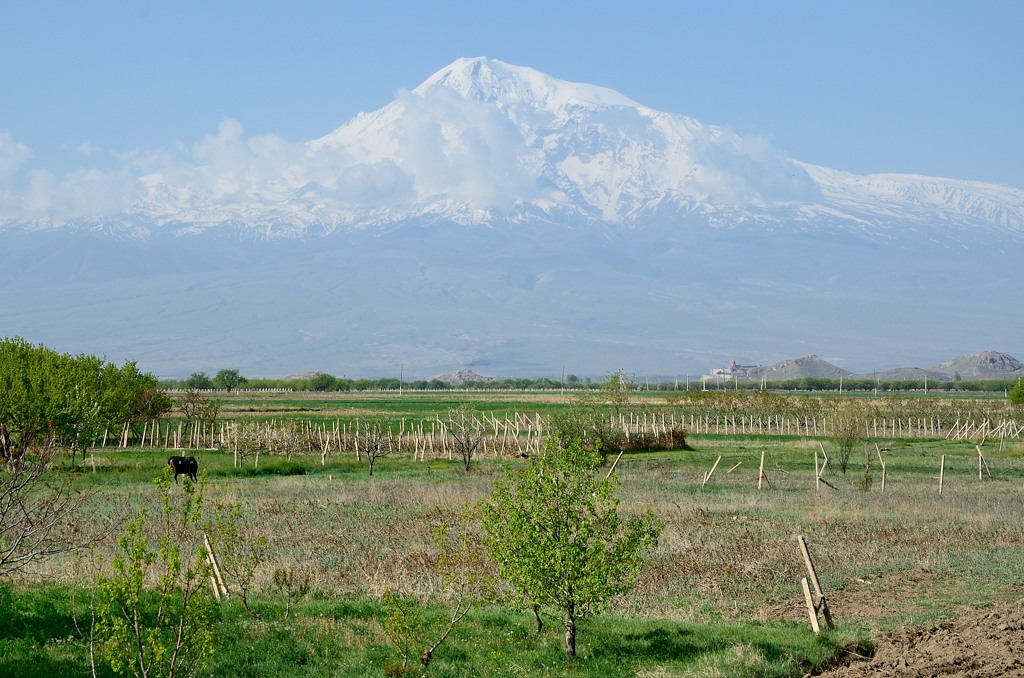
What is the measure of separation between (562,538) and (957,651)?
5.82 m

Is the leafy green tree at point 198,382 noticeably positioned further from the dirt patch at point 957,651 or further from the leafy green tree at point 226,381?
the dirt patch at point 957,651

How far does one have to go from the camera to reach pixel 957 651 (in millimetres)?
15289

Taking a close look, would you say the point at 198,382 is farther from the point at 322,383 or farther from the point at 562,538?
the point at 562,538

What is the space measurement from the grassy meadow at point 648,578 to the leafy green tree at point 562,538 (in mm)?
675

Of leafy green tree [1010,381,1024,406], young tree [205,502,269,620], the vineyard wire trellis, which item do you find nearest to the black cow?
the vineyard wire trellis

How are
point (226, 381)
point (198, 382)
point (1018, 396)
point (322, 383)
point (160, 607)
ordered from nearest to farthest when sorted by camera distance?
point (160, 607) → point (1018, 396) → point (198, 382) → point (226, 381) → point (322, 383)

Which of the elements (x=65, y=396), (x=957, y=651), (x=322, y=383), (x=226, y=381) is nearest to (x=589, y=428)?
(x=65, y=396)

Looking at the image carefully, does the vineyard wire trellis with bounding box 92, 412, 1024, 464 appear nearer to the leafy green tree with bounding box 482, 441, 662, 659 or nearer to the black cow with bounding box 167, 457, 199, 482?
the black cow with bounding box 167, 457, 199, 482

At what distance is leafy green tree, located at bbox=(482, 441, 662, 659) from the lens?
16.2 meters

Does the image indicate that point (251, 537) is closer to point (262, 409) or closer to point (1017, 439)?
point (1017, 439)

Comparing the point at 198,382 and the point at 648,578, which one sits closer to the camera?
the point at 648,578

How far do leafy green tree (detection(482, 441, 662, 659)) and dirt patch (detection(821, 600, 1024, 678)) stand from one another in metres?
3.42

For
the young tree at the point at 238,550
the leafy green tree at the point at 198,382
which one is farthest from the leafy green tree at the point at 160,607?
the leafy green tree at the point at 198,382

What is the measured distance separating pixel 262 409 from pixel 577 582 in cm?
10007
